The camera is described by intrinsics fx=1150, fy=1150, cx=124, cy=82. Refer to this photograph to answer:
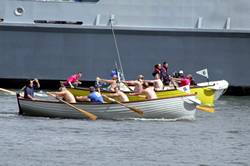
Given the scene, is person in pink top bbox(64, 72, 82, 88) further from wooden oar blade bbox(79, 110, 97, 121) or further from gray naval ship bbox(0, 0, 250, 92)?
wooden oar blade bbox(79, 110, 97, 121)

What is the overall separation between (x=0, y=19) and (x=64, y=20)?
2458 mm

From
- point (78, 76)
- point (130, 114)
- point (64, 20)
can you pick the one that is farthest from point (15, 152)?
point (64, 20)

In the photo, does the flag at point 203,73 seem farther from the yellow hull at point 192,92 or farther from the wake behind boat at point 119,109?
the wake behind boat at point 119,109

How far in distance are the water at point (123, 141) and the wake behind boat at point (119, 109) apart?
0.36 meters

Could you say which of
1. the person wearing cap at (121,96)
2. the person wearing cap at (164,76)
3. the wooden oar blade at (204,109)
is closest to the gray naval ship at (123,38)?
the person wearing cap at (164,76)

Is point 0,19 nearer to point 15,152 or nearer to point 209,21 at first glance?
point 209,21

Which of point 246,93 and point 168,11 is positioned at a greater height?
point 168,11

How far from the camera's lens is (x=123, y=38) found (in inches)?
1741

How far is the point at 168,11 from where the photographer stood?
43875mm

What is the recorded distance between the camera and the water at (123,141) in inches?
1035

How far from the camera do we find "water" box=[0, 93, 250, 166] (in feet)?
86.3

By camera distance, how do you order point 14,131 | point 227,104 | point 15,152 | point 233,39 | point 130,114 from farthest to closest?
1. point 233,39
2. point 227,104
3. point 130,114
4. point 14,131
5. point 15,152

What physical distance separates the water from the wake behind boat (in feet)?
1.17

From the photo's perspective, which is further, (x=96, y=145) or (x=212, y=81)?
(x=212, y=81)
